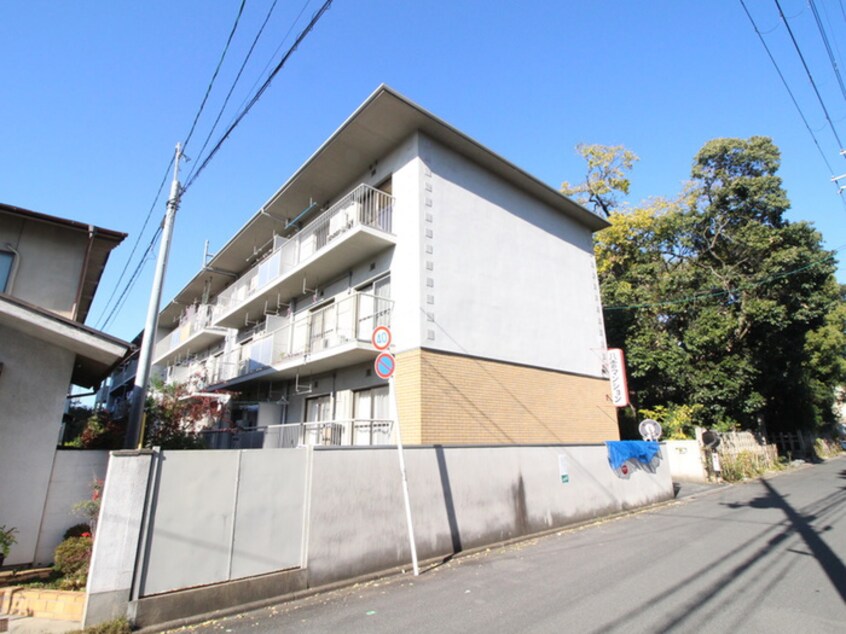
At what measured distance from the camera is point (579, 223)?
54.9 ft

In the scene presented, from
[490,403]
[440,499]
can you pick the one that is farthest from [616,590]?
[490,403]

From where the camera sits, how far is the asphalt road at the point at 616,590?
4855mm

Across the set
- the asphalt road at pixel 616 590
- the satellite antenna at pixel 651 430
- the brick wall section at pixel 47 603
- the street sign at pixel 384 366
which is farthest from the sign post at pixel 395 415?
the satellite antenna at pixel 651 430

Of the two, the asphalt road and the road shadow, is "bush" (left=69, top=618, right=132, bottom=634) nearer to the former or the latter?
the asphalt road

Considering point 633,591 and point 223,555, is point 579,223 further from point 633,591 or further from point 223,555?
point 223,555

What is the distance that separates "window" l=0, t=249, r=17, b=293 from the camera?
30.4ft

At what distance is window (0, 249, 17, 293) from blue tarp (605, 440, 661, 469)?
48.9 feet

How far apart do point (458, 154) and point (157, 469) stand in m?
11.0

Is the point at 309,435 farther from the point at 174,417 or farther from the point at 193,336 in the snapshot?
the point at 193,336

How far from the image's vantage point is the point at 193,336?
885 inches

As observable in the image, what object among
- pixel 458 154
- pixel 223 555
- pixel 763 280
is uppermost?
pixel 458 154

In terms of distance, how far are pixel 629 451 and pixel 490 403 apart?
15.7 feet

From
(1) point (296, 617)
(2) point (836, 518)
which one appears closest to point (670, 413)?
(2) point (836, 518)

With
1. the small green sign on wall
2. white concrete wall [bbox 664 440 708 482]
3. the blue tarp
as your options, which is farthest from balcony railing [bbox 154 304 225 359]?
white concrete wall [bbox 664 440 708 482]
